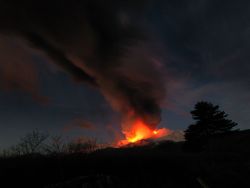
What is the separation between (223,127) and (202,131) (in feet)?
12.6

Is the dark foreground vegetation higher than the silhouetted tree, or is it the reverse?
the silhouetted tree

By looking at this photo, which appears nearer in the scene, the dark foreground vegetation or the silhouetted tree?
the dark foreground vegetation

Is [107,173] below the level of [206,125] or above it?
below

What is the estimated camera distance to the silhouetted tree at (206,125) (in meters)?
33.0

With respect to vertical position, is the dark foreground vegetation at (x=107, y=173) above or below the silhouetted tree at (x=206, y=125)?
below

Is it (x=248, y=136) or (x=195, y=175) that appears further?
(x=248, y=136)

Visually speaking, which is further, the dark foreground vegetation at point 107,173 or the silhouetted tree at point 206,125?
the silhouetted tree at point 206,125

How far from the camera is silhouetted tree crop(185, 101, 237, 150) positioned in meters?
33.0

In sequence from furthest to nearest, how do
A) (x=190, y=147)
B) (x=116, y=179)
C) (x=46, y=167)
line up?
1. (x=190, y=147)
2. (x=46, y=167)
3. (x=116, y=179)

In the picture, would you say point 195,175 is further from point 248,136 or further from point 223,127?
point 223,127

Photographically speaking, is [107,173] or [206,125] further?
[206,125]

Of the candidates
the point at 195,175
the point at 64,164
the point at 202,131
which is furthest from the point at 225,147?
the point at 64,164

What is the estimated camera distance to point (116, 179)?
7.66 meters

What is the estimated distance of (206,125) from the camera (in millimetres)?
34438
